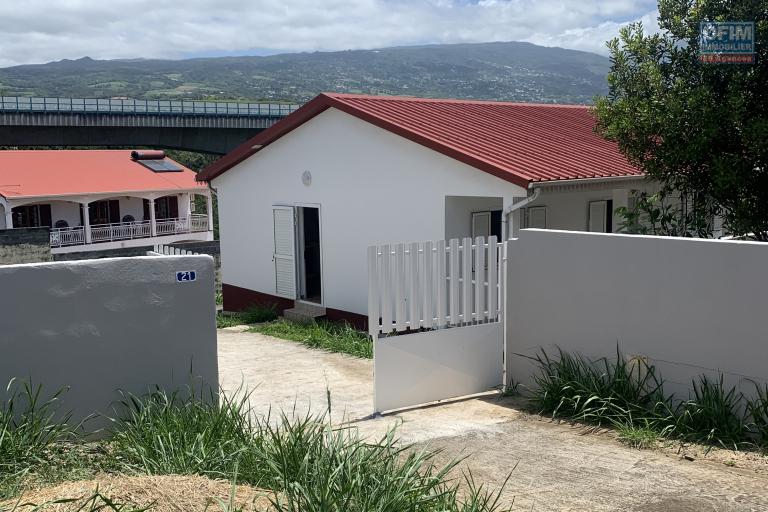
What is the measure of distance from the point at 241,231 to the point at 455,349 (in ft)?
30.0

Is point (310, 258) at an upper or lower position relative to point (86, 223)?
upper

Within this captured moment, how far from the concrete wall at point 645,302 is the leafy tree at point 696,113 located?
2573mm

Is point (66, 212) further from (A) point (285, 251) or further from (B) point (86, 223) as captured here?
(A) point (285, 251)

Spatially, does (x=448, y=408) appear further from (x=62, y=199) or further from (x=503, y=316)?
(x=62, y=199)

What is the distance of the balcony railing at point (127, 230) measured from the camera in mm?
36656

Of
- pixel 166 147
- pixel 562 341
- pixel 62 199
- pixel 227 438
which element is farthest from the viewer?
pixel 166 147

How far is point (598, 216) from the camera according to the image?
50.6ft

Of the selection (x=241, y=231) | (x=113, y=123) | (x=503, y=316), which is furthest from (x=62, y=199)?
(x=503, y=316)

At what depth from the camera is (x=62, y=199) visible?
116 ft

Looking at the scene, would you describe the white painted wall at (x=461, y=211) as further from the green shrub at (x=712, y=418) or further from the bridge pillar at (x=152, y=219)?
the bridge pillar at (x=152, y=219)

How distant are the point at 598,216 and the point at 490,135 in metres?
2.71

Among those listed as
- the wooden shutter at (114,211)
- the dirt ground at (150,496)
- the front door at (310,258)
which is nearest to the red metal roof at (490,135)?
the front door at (310,258)

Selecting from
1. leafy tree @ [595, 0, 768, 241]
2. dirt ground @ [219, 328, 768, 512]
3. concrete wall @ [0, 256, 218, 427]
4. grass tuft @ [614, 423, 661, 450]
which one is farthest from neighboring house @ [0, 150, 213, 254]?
grass tuft @ [614, 423, 661, 450]

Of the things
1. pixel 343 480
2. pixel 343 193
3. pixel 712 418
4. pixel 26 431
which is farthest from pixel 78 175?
pixel 343 480
